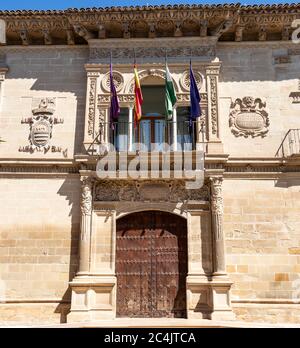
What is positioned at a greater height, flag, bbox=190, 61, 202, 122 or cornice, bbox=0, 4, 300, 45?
cornice, bbox=0, 4, 300, 45

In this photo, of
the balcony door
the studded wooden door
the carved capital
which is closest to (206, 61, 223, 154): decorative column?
the carved capital

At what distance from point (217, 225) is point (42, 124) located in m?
4.59

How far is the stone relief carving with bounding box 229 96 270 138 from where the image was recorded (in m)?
9.61

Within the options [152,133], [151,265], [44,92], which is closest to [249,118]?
[152,133]

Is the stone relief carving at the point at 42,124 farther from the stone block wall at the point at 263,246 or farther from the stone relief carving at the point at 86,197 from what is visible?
the stone block wall at the point at 263,246

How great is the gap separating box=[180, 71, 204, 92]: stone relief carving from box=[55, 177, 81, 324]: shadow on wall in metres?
3.26

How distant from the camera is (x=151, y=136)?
32.0 feet

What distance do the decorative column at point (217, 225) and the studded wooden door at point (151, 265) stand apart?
0.68 metres

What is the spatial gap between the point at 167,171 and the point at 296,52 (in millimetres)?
4317

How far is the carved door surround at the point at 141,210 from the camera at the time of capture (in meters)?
8.41

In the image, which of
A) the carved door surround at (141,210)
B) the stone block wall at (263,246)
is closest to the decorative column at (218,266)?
the carved door surround at (141,210)

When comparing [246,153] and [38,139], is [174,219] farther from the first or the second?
[38,139]

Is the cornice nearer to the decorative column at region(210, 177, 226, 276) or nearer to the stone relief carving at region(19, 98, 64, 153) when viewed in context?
the stone relief carving at region(19, 98, 64, 153)

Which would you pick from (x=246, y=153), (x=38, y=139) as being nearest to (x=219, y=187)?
(x=246, y=153)
